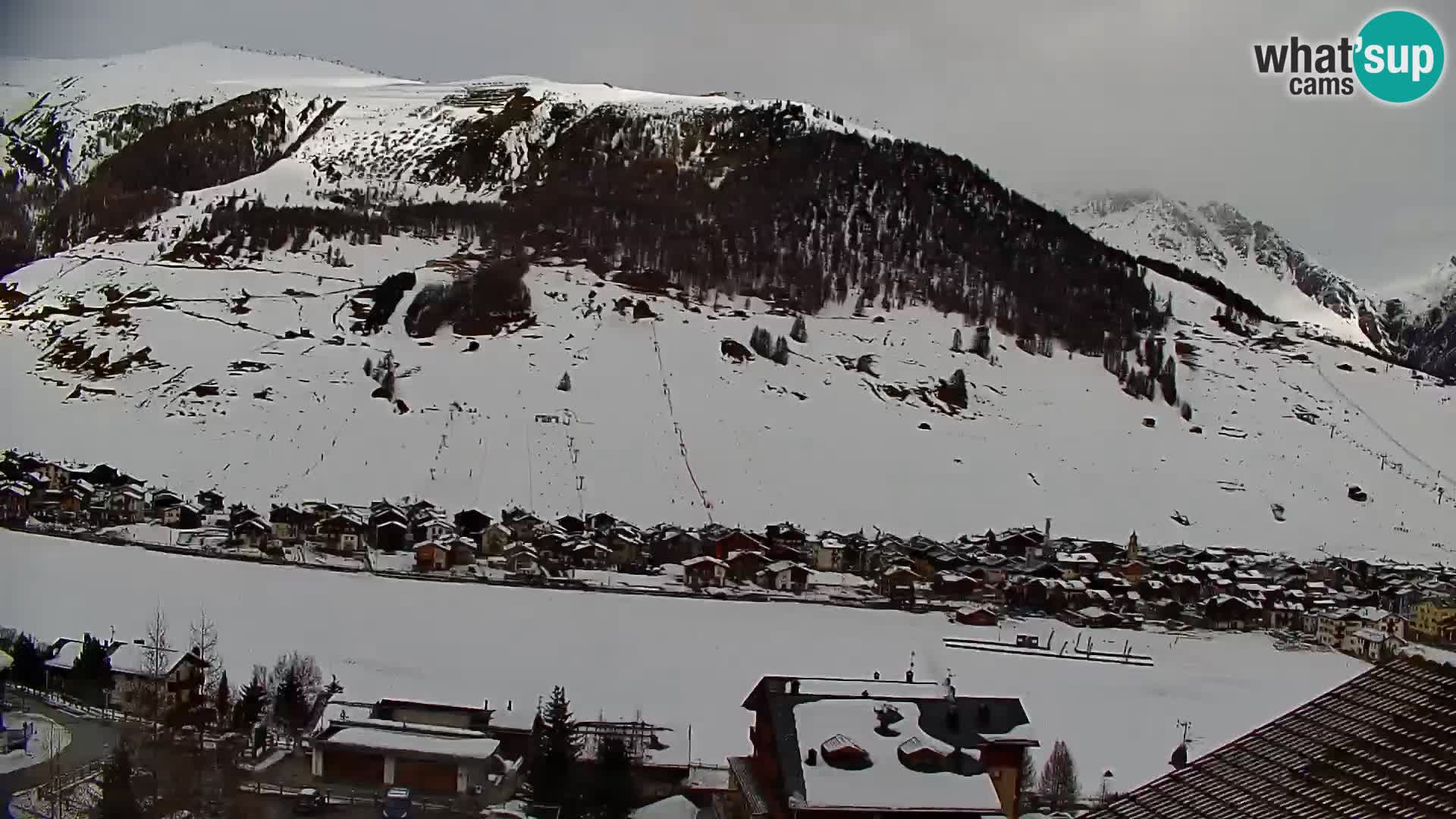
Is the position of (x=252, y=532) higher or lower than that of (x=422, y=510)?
lower

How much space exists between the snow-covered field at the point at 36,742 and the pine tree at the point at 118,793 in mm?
211

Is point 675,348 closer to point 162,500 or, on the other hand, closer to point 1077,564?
point 1077,564

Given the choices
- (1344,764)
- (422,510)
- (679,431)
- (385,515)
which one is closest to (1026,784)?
(1344,764)

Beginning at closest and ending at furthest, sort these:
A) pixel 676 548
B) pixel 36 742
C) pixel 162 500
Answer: pixel 36 742, pixel 162 500, pixel 676 548

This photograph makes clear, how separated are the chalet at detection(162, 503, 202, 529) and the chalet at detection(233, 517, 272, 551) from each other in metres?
0.78

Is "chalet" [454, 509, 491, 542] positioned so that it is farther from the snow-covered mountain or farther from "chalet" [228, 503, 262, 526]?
"chalet" [228, 503, 262, 526]

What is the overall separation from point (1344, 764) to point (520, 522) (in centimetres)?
1165

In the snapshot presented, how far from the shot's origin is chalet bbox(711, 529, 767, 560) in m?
11.9

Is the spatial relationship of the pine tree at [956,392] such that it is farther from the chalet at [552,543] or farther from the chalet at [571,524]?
the chalet at [552,543]

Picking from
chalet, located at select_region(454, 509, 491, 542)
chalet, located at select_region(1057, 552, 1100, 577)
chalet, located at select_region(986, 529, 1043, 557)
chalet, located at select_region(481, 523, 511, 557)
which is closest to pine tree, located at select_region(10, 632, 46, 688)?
chalet, located at select_region(481, 523, 511, 557)

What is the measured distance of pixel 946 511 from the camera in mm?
15094

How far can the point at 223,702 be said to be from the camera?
521cm

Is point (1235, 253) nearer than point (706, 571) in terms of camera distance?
No

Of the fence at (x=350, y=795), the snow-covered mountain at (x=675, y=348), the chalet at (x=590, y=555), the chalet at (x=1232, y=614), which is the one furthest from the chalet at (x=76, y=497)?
the chalet at (x=1232, y=614)
